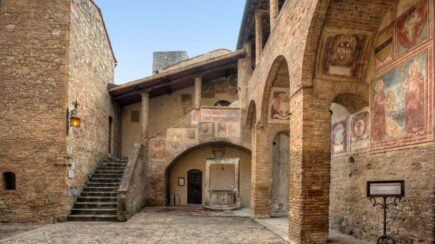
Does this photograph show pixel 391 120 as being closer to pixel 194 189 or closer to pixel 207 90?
pixel 194 189

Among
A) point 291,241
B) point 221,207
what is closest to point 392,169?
point 291,241

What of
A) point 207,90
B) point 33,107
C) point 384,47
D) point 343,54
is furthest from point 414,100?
point 207,90

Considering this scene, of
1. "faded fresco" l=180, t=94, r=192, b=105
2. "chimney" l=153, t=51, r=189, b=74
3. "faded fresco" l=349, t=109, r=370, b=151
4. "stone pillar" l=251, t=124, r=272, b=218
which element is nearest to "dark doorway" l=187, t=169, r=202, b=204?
"faded fresco" l=180, t=94, r=192, b=105

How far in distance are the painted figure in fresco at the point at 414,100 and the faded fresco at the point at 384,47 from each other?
30.6 inches

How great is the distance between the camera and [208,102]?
17938 millimetres

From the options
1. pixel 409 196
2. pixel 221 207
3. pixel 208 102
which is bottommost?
pixel 221 207

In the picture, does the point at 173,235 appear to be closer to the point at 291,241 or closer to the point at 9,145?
the point at 291,241

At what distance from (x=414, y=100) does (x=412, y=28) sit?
1219 millimetres

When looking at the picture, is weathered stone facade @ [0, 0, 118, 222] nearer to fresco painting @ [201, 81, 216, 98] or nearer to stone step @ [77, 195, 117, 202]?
stone step @ [77, 195, 117, 202]

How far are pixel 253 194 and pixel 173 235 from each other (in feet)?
13.2

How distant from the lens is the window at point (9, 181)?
10.4m

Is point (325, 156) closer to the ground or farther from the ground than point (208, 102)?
closer to the ground

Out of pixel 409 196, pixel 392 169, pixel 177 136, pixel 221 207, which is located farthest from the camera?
pixel 177 136

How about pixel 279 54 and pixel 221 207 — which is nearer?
pixel 279 54
